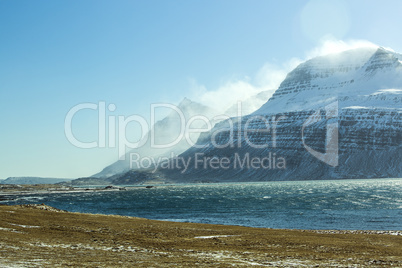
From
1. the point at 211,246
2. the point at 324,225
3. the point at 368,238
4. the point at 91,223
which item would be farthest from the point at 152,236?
the point at 324,225

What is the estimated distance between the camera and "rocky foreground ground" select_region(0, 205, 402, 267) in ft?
75.2

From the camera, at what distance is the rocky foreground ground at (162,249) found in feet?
75.2

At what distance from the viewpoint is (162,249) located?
93.9 feet

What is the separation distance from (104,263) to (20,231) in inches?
614

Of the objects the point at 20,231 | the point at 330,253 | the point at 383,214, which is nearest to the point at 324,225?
the point at 383,214

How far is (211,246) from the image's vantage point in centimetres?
3106

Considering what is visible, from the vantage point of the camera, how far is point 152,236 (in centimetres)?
3559

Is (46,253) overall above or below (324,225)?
above

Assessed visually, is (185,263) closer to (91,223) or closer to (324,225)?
(91,223)

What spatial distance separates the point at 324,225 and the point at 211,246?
36142mm

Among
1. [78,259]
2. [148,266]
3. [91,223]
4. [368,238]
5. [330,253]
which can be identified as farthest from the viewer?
[91,223]

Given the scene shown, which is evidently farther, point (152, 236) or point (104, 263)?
point (152, 236)

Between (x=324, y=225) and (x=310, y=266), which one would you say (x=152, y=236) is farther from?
(x=324, y=225)

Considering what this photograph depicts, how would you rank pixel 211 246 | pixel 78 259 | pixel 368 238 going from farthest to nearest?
pixel 368 238 < pixel 211 246 < pixel 78 259
